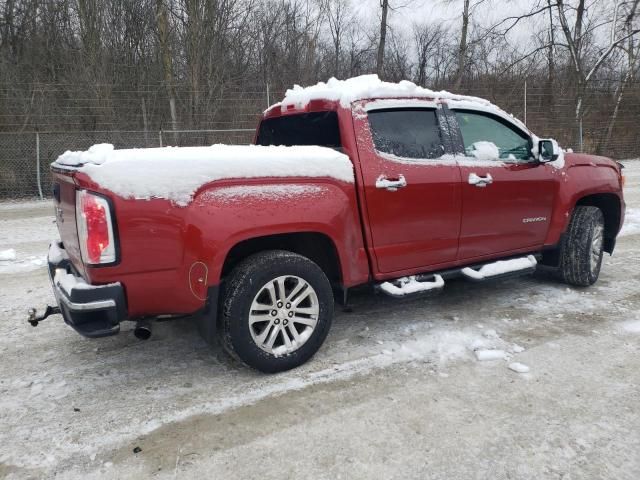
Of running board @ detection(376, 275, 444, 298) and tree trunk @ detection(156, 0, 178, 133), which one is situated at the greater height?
tree trunk @ detection(156, 0, 178, 133)

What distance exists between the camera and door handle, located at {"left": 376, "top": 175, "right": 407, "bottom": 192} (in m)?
3.50

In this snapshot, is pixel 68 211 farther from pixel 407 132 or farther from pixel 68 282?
pixel 407 132

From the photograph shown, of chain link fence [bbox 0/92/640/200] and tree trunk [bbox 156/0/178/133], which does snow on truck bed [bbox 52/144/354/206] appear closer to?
chain link fence [bbox 0/92/640/200]

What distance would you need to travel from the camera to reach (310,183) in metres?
3.21

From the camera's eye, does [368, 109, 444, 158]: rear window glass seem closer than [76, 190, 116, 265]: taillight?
No

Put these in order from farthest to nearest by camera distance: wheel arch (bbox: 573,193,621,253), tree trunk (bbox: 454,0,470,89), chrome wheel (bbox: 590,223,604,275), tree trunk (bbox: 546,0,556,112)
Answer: tree trunk (bbox: 454,0,470,89) → tree trunk (bbox: 546,0,556,112) → wheel arch (bbox: 573,193,621,253) → chrome wheel (bbox: 590,223,604,275)

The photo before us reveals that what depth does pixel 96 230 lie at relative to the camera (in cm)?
264

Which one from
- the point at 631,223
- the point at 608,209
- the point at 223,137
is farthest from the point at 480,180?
the point at 223,137

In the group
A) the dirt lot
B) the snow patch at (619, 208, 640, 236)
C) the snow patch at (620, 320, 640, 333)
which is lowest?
the dirt lot

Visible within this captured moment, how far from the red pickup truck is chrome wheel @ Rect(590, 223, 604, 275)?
0.38 feet

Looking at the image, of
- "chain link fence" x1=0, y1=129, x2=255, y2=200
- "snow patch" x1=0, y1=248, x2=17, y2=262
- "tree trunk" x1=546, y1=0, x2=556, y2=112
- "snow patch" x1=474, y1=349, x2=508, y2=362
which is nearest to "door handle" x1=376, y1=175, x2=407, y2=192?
"snow patch" x1=474, y1=349, x2=508, y2=362

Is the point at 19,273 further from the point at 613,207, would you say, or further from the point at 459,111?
the point at 613,207

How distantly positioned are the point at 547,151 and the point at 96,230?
12.1ft

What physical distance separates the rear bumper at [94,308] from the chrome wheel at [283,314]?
0.76 metres
